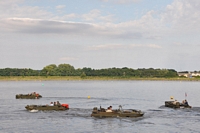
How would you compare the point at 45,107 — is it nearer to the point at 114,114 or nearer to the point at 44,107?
the point at 44,107

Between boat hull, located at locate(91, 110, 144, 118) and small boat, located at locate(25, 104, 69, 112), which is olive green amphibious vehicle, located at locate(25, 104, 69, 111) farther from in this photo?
boat hull, located at locate(91, 110, 144, 118)

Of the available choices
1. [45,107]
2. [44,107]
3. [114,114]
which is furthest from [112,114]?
[44,107]

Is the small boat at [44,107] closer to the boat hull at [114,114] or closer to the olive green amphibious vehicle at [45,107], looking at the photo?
the olive green amphibious vehicle at [45,107]

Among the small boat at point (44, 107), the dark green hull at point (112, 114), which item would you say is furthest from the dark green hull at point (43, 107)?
the dark green hull at point (112, 114)

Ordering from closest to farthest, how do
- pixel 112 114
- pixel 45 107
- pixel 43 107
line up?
pixel 112 114, pixel 43 107, pixel 45 107

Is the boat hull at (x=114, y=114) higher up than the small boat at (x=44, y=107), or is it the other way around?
the small boat at (x=44, y=107)

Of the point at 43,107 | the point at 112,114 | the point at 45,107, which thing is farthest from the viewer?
the point at 45,107

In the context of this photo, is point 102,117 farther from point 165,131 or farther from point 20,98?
point 20,98

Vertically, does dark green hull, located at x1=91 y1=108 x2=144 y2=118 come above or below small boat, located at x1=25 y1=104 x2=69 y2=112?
below

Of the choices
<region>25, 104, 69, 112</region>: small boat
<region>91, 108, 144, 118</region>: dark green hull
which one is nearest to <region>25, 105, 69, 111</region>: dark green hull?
<region>25, 104, 69, 112</region>: small boat

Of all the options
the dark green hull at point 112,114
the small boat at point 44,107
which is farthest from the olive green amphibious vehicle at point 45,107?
the dark green hull at point 112,114

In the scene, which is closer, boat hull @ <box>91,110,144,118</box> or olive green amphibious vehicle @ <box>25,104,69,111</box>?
boat hull @ <box>91,110,144,118</box>

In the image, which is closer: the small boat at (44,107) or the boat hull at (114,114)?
the boat hull at (114,114)

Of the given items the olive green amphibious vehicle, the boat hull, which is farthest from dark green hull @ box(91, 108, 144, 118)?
the olive green amphibious vehicle
